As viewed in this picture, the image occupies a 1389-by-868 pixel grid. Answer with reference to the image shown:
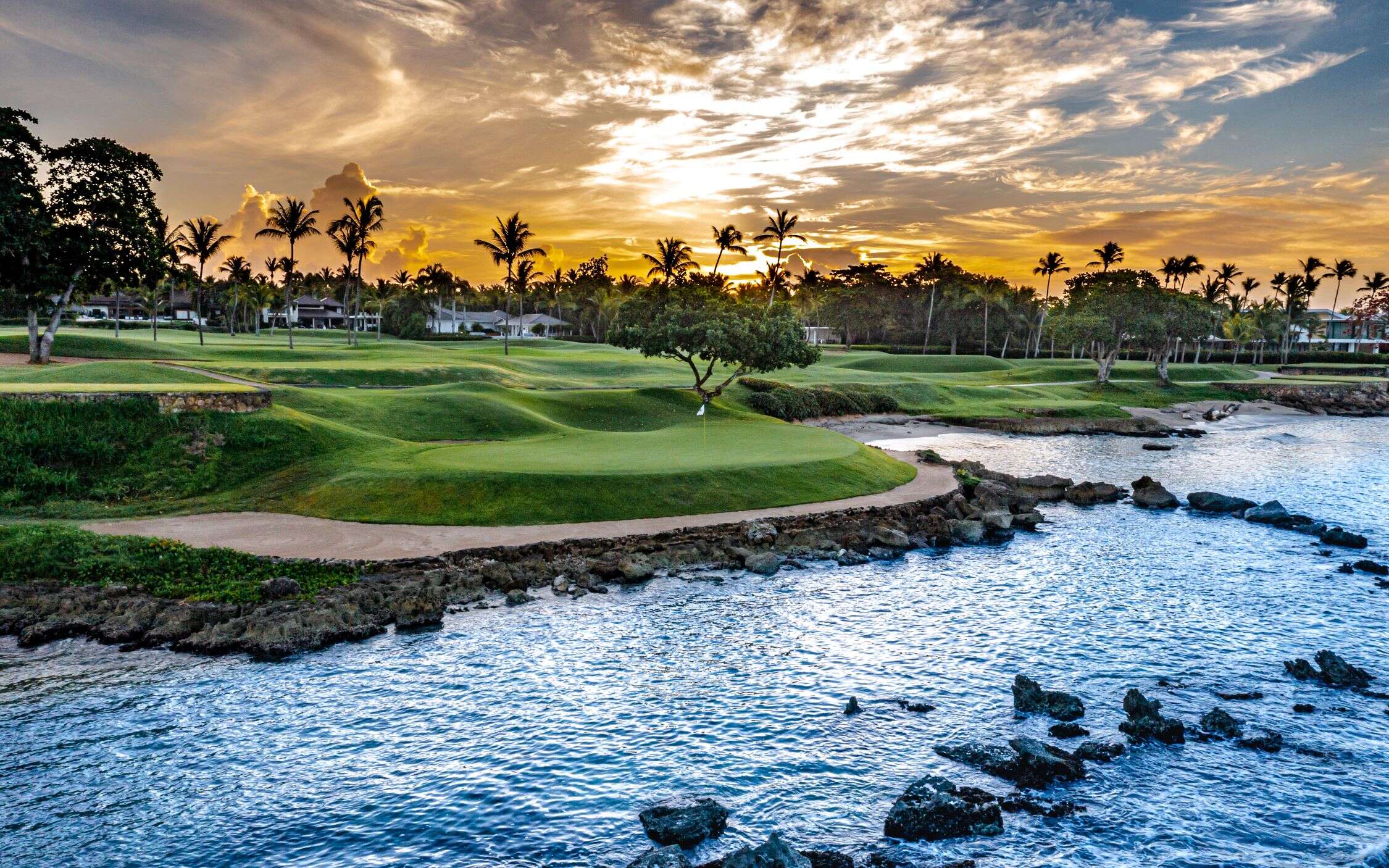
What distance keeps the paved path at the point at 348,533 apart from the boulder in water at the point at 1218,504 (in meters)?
29.0

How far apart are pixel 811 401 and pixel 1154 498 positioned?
35733mm

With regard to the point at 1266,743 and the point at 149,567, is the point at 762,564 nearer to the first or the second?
the point at 1266,743

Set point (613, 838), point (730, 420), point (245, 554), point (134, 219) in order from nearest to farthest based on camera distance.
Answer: point (613, 838) < point (245, 554) < point (134, 219) < point (730, 420)

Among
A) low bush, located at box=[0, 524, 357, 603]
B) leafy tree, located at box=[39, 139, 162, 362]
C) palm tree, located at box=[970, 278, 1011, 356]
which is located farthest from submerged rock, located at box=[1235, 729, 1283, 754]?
palm tree, located at box=[970, 278, 1011, 356]

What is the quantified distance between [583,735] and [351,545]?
1556 cm

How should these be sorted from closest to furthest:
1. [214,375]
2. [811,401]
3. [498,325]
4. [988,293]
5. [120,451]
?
[120,451]
[214,375]
[811,401]
[988,293]
[498,325]

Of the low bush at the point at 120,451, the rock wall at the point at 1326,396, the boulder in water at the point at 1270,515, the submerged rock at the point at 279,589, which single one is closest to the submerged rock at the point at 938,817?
the submerged rock at the point at 279,589

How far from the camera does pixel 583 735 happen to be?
19.6 meters

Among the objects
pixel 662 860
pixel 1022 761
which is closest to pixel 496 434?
pixel 1022 761

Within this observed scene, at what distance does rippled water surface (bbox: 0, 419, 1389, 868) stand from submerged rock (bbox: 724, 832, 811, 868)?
4.10ft

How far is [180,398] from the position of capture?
Answer: 41.4 meters

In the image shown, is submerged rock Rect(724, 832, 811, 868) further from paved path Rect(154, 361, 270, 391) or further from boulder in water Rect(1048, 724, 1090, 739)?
paved path Rect(154, 361, 270, 391)

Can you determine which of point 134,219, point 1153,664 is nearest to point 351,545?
point 1153,664

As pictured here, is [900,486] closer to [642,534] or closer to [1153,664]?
[642,534]
